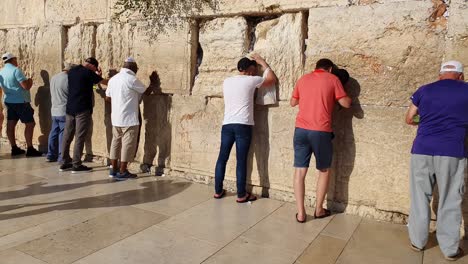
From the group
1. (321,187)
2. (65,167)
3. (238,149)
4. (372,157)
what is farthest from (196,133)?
(372,157)

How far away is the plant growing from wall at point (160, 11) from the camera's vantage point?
542 cm

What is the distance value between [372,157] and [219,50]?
2444 mm

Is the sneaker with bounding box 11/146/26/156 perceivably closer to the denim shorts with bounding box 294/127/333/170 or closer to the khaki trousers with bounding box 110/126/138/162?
the khaki trousers with bounding box 110/126/138/162

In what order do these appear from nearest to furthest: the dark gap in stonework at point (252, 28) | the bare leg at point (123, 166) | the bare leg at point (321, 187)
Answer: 1. the bare leg at point (321, 187)
2. the dark gap in stonework at point (252, 28)
3. the bare leg at point (123, 166)

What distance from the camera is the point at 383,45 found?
4.20 metres

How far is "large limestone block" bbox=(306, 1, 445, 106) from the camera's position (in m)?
4.02

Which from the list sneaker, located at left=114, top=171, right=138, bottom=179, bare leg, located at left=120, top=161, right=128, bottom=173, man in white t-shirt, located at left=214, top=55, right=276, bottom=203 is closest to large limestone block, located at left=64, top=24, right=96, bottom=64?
bare leg, located at left=120, top=161, right=128, bottom=173

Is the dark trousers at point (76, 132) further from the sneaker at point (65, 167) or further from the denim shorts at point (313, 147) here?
the denim shorts at point (313, 147)

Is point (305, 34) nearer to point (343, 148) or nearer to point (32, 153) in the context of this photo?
point (343, 148)

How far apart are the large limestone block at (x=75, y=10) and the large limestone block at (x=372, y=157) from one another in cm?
427

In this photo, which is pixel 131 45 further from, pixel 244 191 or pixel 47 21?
pixel 244 191

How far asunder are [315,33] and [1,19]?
6639 millimetres

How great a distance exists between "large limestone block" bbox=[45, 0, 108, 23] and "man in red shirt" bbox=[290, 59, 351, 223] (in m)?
3.86

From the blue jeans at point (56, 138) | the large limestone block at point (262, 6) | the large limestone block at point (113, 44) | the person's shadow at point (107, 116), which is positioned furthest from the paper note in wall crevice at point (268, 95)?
the blue jeans at point (56, 138)
